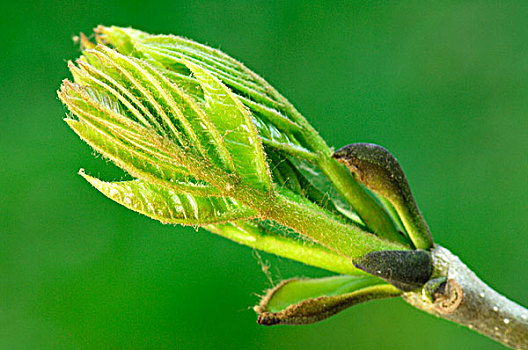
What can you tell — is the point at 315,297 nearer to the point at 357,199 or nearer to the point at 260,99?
the point at 357,199


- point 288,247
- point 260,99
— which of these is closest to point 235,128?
point 260,99

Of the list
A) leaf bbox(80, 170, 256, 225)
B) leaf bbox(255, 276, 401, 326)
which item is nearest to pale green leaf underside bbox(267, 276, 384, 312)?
leaf bbox(255, 276, 401, 326)

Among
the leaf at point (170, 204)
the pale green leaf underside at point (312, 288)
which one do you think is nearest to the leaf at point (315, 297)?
the pale green leaf underside at point (312, 288)

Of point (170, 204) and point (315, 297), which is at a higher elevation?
point (170, 204)

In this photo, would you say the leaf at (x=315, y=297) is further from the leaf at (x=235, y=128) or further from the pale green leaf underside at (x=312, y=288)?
the leaf at (x=235, y=128)

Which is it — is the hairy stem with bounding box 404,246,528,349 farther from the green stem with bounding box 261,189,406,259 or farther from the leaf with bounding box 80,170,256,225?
the leaf with bounding box 80,170,256,225
